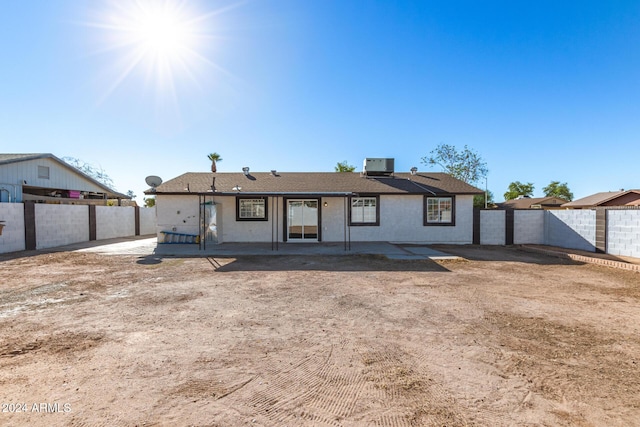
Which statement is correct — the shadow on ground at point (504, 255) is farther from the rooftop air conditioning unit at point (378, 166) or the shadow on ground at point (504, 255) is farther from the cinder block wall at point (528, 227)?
the rooftop air conditioning unit at point (378, 166)

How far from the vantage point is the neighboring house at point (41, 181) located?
1775cm

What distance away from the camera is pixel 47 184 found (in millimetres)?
20328

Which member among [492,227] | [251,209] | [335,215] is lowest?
[492,227]

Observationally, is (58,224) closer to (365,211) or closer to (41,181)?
(41,181)

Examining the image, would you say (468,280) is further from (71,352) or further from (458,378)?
(71,352)

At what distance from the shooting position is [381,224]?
1435cm

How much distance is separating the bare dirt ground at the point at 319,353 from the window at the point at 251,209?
24.4ft

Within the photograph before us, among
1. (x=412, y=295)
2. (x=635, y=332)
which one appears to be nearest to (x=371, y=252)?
(x=412, y=295)

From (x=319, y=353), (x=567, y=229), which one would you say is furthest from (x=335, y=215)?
(x=319, y=353)

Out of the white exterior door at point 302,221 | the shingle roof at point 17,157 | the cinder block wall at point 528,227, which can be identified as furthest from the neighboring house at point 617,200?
the shingle roof at point 17,157

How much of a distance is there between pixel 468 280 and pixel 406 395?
213 inches

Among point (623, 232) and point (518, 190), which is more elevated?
point (518, 190)

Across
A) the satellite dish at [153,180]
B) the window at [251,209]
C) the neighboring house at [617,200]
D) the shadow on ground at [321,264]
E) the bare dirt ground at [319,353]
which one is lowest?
the shadow on ground at [321,264]

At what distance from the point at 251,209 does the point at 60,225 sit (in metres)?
9.02
